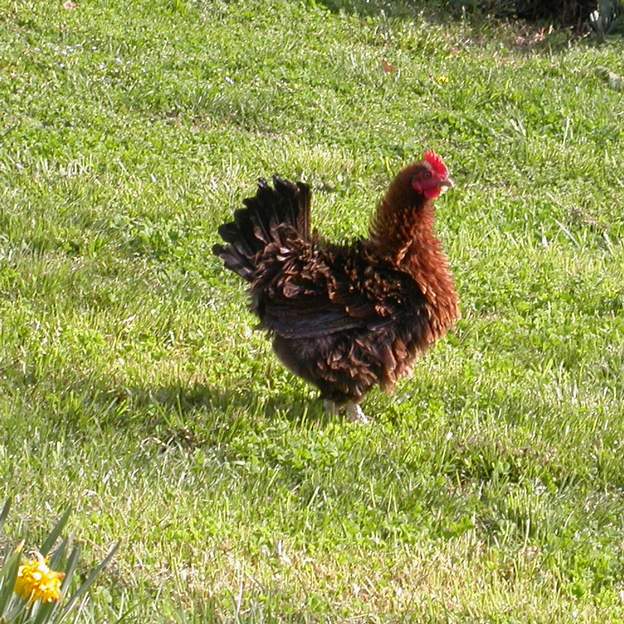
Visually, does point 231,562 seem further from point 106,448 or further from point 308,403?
point 308,403

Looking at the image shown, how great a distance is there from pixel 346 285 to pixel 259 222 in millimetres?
528

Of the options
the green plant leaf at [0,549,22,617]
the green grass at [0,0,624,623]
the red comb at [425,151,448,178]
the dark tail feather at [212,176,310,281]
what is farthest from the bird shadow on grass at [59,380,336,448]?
the green plant leaf at [0,549,22,617]

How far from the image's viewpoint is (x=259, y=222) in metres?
6.12

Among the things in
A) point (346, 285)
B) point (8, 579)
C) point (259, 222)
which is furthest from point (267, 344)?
point (8, 579)

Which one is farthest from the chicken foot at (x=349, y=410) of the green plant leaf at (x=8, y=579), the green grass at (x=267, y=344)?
the green plant leaf at (x=8, y=579)

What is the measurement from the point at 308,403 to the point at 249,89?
5.21m

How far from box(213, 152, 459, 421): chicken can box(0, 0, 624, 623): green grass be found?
1.09ft

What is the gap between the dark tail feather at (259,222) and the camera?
6105 millimetres

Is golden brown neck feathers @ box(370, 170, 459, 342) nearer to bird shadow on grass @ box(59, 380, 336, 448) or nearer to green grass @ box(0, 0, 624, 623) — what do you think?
green grass @ box(0, 0, 624, 623)

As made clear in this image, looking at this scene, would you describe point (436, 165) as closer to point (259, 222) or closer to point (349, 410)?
point (259, 222)

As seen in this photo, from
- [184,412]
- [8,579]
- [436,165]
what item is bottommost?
[184,412]

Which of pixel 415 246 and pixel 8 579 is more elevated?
pixel 415 246

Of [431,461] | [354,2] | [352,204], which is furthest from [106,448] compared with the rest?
[354,2]

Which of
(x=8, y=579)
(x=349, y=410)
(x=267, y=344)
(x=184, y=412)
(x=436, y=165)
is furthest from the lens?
(x=267, y=344)
